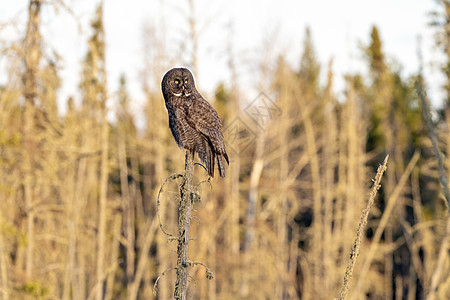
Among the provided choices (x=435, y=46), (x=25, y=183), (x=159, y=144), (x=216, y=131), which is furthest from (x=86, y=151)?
(x=435, y=46)

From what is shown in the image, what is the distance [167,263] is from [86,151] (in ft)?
32.1

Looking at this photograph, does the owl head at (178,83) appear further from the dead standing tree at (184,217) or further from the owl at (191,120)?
the dead standing tree at (184,217)

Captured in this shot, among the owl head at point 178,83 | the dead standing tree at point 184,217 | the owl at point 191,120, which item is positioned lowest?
the dead standing tree at point 184,217

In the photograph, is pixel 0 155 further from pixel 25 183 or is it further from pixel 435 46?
pixel 435 46

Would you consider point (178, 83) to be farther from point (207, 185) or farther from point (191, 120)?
point (207, 185)

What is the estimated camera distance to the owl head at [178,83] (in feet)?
21.1

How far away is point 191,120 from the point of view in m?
6.55

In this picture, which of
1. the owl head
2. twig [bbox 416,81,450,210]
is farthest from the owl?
twig [bbox 416,81,450,210]

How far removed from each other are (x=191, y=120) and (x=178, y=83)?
1.24 ft

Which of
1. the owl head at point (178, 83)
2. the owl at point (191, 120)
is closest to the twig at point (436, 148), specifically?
the owl at point (191, 120)

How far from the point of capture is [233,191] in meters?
25.5

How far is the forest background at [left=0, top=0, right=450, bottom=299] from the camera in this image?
1261cm

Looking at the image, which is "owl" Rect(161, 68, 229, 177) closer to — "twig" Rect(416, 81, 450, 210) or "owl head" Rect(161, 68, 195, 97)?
"owl head" Rect(161, 68, 195, 97)

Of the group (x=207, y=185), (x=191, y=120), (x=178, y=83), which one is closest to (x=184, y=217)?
(x=191, y=120)
